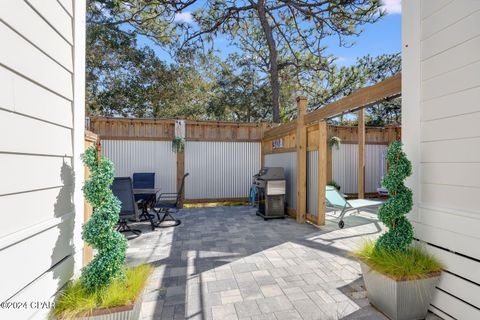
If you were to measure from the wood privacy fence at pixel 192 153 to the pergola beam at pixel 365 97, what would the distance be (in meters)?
3.41

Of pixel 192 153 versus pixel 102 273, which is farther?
pixel 192 153

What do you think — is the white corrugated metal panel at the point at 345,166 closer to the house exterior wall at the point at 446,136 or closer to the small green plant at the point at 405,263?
the house exterior wall at the point at 446,136

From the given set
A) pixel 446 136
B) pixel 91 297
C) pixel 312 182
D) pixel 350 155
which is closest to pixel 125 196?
pixel 91 297

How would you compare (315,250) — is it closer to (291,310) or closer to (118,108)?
(291,310)

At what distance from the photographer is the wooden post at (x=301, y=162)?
5.16 meters

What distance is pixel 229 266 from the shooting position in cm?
308

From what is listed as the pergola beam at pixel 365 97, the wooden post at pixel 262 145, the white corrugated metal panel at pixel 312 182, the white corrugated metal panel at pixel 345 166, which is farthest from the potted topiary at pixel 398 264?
the white corrugated metal panel at pixel 345 166

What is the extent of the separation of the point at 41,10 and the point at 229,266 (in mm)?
2942

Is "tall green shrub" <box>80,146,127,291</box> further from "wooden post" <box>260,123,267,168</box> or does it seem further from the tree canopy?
the tree canopy

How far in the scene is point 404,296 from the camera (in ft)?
6.42

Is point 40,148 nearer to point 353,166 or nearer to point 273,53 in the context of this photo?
point 353,166

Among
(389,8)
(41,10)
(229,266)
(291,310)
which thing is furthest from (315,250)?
(389,8)

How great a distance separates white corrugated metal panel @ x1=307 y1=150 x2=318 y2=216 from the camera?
4891mm

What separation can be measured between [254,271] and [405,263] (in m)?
1.58
